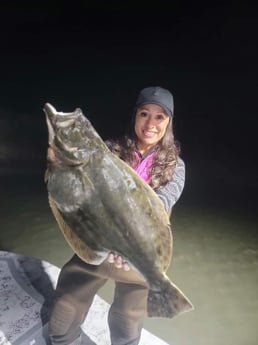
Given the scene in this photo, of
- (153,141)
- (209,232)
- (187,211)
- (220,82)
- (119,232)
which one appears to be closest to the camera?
(119,232)

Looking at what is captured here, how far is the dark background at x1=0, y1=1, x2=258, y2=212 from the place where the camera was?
754 centimetres

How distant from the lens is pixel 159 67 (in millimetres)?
9766

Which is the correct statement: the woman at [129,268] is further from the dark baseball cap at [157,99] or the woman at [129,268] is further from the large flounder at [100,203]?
the large flounder at [100,203]

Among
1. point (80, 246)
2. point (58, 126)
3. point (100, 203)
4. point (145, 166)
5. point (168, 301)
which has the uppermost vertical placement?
point (58, 126)

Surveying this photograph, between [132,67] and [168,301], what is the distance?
8.65 m

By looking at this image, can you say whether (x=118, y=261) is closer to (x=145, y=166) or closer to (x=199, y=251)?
(x=145, y=166)

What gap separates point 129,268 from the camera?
1.77 metres

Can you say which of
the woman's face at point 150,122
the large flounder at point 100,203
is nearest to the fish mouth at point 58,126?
the large flounder at point 100,203

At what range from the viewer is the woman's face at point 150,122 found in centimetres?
180

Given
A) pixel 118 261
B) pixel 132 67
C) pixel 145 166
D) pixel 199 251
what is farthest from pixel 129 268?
pixel 132 67

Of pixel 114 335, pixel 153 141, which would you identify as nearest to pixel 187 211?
pixel 114 335

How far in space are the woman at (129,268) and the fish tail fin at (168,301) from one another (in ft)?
0.40

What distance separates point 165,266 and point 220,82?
26.8ft

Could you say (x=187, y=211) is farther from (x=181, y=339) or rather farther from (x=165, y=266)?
(x=165, y=266)
